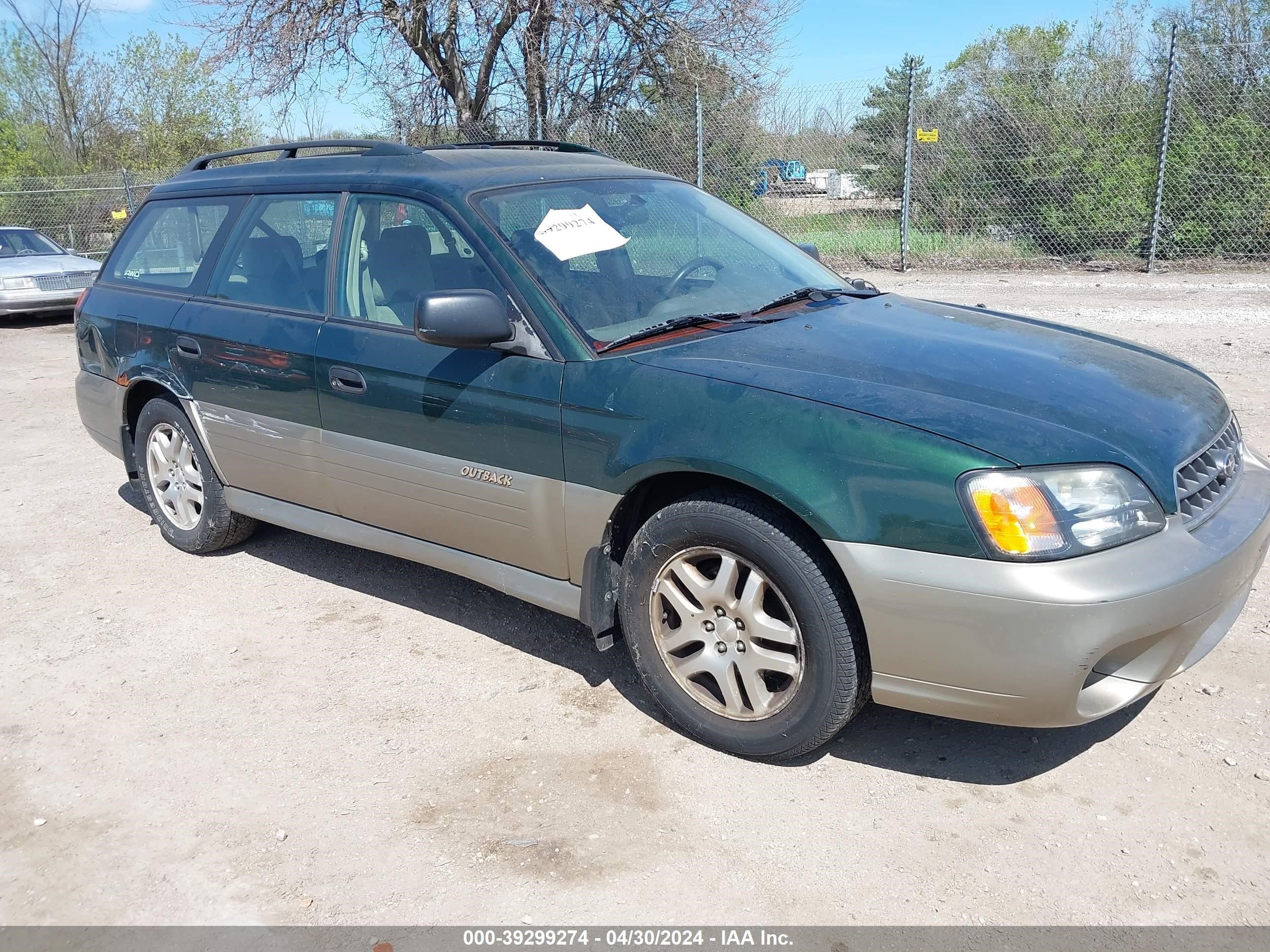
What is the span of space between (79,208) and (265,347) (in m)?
18.5

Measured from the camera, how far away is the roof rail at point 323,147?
4297 mm

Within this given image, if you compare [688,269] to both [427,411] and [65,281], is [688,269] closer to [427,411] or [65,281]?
[427,411]

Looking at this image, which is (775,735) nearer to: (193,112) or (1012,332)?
(1012,332)

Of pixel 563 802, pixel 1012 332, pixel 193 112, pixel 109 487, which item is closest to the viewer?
pixel 563 802

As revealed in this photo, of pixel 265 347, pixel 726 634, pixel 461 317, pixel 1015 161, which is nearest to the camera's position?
pixel 726 634

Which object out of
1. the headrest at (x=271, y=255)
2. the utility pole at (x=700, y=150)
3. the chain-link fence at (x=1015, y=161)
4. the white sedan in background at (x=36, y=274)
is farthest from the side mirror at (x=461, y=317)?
the white sedan in background at (x=36, y=274)

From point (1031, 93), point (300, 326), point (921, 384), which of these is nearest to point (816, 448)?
point (921, 384)

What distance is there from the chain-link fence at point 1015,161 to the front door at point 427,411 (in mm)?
9269

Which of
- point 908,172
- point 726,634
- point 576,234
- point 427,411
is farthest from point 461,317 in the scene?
point 908,172

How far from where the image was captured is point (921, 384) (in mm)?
3037

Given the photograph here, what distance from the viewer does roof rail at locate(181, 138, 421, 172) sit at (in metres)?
4.30

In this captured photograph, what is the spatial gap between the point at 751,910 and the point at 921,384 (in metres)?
1.51

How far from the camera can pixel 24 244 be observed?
1451cm

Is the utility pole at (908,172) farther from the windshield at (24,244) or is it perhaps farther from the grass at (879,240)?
the windshield at (24,244)
